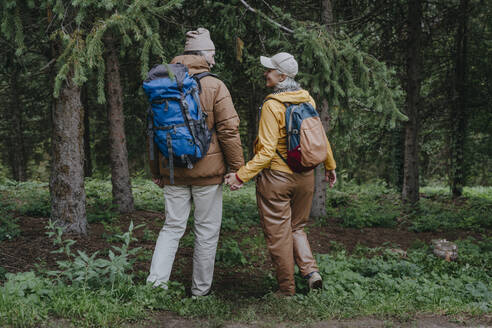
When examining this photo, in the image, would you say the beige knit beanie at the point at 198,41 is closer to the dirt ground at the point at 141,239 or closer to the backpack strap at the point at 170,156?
the backpack strap at the point at 170,156

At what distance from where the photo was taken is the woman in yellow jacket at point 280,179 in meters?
3.94

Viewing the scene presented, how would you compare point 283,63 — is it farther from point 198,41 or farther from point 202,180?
point 202,180

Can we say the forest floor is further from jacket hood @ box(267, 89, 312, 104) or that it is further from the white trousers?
jacket hood @ box(267, 89, 312, 104)

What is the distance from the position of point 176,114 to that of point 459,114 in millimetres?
11521

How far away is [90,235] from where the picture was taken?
5734mm

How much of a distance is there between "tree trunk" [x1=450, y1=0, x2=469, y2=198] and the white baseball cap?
32.0 feet

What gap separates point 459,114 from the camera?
40.9 feet

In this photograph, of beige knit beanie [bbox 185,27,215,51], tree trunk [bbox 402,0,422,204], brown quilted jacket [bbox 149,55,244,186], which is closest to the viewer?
brown quilted jacket [bbox 149,55,244,186]

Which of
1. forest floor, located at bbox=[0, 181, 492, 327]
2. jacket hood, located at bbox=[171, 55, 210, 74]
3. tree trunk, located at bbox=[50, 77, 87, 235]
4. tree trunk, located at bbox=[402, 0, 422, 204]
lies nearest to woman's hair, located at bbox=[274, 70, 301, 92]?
jacket hood, located at bbox=[171, 55, 210, 74]

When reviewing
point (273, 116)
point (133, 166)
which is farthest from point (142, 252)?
point (133, 166)

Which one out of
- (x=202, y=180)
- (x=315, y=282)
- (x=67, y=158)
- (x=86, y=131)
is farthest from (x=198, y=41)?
(x=86, y=131)

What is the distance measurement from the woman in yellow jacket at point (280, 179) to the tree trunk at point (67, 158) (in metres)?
2.47

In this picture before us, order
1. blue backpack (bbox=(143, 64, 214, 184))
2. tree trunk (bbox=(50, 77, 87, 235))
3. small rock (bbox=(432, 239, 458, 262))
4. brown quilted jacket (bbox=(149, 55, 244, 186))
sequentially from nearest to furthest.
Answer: blue backpack (bbox=(143, 64, 214, 184)), brown quilted jacket (bbox=(149, 55, 244, 186)), tree trunk (bbox=(50, 77, 87, 235)), small rock (bbox=(432, 239, 458, 262))

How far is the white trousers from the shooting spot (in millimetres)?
3814
